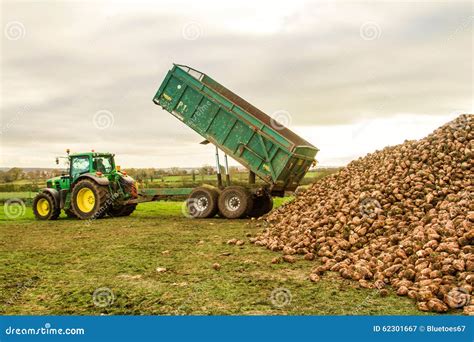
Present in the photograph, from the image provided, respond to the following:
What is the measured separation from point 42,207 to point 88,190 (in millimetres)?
2016

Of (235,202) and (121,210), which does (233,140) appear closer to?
(235,202)

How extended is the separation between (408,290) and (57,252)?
5.81m

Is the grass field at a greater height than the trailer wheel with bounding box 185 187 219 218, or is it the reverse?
the trailer wheel with bounding box 185 187 219 218

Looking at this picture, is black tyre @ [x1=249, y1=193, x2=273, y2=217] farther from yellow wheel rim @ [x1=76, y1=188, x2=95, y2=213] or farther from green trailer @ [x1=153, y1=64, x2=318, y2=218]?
yellow wheel rim @ [x1=76, y1=188, x2=95, y2=213]

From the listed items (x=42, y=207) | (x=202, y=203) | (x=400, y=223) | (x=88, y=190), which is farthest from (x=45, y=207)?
(x=400, y=223)

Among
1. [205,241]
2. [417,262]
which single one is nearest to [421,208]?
[417,262]

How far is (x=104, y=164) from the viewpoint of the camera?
567 inches

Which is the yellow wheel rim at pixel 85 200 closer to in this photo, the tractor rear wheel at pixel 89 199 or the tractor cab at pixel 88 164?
the tractor rear wheel at pixel 89 199

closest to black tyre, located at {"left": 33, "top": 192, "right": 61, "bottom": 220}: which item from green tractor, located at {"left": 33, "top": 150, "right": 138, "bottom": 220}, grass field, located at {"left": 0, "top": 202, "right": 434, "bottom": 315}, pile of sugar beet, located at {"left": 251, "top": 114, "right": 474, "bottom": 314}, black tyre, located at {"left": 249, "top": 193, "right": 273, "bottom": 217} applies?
green tractor, located at {"left": 33, "top": 150, "right": 138, "bottom": 220}

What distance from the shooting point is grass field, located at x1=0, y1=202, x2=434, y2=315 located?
196 inches

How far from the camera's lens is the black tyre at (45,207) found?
14.5 metres

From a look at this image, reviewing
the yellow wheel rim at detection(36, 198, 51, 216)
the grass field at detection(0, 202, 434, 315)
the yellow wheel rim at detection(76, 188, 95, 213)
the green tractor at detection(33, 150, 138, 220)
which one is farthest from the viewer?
the yellow wheel rim at detection(36, 198, 51, 216)

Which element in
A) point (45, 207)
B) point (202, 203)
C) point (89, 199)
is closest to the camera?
point (202, 203)

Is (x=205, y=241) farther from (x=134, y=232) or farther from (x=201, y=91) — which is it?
(x=201, y=91)
